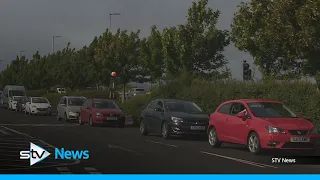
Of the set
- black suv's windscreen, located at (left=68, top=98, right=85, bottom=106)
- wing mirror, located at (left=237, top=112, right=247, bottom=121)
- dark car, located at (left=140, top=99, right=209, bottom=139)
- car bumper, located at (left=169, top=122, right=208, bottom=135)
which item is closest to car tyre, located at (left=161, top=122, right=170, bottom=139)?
dark car, located at (left=140, top=99, right=209, bottom=139)

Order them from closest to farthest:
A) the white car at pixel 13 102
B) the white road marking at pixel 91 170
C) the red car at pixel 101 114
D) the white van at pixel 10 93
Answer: the white road marking at pixel 91 170, the red car at pixel 101 114, the white car at pixel 13 102, the white van at pixel 10 93

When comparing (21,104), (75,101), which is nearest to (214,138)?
(75,101)

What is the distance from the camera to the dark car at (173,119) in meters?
19.0

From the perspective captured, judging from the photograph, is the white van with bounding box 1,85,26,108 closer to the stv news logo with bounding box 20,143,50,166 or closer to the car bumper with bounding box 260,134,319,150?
the stv news logo with bounding box 20,143,50,166

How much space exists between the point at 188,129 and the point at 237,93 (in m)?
4.61

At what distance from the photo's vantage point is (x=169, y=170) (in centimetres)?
1045

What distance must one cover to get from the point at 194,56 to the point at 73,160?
2353 cm

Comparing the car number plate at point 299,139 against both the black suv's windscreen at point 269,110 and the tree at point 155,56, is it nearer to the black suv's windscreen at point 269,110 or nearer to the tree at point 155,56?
the black suv's windscreen at point 269,110

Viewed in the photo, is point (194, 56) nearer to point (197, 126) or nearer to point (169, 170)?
point (197, 126)

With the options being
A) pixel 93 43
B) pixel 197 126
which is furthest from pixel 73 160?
pixel 93 43

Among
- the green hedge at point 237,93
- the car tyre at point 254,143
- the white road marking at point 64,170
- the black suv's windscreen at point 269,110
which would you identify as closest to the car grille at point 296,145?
the car tyre at point 254,143

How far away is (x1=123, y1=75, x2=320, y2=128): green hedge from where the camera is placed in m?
18.4

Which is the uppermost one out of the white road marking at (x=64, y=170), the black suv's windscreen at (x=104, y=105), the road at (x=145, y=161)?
the black suv's windscreen at (x=104, y=105)

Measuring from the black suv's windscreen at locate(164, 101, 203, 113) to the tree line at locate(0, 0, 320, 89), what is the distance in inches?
153
